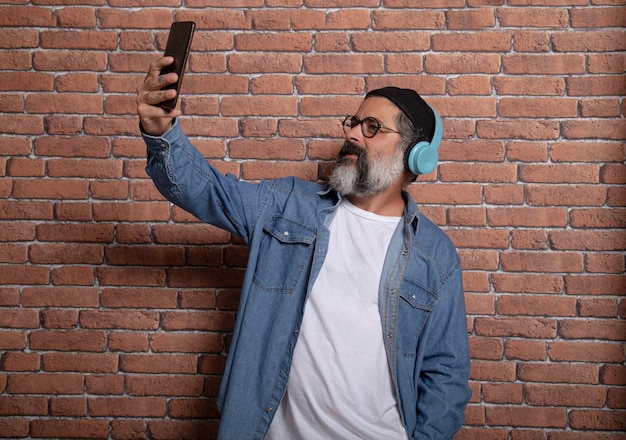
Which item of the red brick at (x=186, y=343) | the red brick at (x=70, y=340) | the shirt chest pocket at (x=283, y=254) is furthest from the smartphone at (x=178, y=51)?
the red brick at (x=70, y=340)

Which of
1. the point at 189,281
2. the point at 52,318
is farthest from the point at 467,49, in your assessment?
the point at 52,318

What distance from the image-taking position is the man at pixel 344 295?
1822 mm

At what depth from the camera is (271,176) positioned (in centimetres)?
243

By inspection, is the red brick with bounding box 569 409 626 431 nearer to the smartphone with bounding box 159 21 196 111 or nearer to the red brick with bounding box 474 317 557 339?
the red brick with bounding box 474 317 557 339

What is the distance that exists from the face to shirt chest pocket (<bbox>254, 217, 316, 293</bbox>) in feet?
0.77

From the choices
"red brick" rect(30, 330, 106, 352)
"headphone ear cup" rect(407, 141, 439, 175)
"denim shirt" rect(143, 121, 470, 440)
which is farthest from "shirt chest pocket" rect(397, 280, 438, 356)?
"red brick" rect(30, 330, 106, 352)

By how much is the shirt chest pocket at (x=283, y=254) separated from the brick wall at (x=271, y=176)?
0.49 meters

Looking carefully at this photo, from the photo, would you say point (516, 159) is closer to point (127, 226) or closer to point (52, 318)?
point (127, 226)

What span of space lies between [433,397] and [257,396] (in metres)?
0.64

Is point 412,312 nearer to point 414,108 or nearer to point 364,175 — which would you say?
point 364,175

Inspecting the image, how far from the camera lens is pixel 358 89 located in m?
2.39

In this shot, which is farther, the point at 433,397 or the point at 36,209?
the point at 36,209

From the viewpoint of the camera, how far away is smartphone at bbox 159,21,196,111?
5.23 ft

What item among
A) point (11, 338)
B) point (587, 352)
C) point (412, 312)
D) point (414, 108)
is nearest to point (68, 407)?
point (11, 338)
